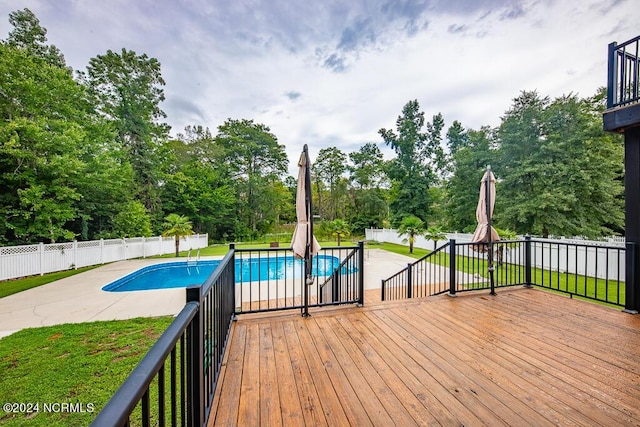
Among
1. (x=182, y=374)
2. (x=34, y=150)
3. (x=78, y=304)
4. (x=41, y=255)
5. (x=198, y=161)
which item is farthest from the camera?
(x=198, y=161)

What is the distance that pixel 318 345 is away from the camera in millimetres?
2750

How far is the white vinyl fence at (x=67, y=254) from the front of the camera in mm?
8383

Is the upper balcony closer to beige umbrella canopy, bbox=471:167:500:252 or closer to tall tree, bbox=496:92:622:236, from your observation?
beige umbrella canopy, bbox=471:167:500:252

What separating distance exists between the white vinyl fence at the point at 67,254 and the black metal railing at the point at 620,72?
1550 centimetres

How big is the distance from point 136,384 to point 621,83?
6135 millimetres

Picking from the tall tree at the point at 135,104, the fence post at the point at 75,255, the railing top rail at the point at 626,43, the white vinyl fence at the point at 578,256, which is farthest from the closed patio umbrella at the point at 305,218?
the tall tree at the point at 135,104

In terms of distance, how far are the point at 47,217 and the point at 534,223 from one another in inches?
818

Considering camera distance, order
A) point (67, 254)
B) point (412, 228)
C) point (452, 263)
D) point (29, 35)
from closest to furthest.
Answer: point (452, 263) → point (67, 254) → point (29, 35) → point (412, 228)

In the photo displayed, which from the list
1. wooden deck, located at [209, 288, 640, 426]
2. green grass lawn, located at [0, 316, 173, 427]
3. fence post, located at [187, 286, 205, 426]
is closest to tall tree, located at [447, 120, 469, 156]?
wooden deck, located at [209, 288, 640, 426]

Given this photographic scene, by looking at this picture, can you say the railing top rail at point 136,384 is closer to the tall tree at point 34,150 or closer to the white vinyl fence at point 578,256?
the white vinyl fence at point 578,256

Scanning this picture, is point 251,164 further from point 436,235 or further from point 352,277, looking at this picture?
point 352,277

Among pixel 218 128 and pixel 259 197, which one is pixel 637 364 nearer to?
pixel 259 197

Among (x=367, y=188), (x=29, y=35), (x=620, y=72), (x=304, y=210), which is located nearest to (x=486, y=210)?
(x=620, y=72)

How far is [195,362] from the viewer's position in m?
1.36
